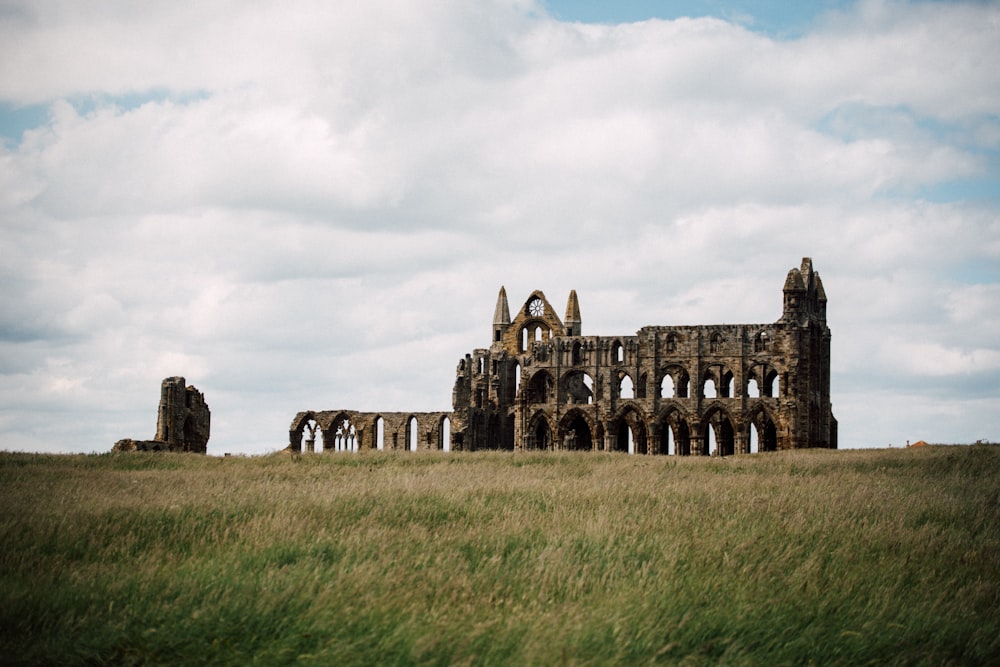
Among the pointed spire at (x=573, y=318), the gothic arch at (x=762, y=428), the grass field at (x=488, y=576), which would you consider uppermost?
the pointed spire at (x=573, y=318)

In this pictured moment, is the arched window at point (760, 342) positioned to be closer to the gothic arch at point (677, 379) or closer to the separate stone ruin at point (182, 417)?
the gothic arch at point (677, 379)

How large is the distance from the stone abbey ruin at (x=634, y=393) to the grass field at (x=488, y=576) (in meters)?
40.6

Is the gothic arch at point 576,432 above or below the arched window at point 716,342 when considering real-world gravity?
below

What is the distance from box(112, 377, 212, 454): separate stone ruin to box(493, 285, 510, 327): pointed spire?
2596cm

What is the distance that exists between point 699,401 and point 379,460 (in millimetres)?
32944

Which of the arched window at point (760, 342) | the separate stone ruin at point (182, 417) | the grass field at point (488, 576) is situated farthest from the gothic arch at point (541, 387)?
the grass field at point (488, 576)

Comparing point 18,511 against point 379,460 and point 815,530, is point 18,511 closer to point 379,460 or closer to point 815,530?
point 815,530

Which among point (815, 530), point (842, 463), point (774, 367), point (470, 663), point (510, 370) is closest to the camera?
point (470, 663)

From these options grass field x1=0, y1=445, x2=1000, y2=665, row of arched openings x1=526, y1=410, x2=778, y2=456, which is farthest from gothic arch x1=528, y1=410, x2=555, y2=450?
grass field x1=0, y1=445, x2=1000, y2=665

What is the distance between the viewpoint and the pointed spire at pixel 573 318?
238 ft

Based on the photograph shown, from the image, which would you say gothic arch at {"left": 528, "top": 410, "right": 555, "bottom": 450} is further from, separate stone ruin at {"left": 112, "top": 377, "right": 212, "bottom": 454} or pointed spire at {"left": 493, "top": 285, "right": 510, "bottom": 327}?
separate stone ruin at {"left": 112, "top": 377, "right": 212, "bottom": 454}

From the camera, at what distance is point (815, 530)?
15.2 metres

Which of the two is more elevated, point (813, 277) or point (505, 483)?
point (813, 277)

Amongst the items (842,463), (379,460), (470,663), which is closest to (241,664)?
(470,663)
